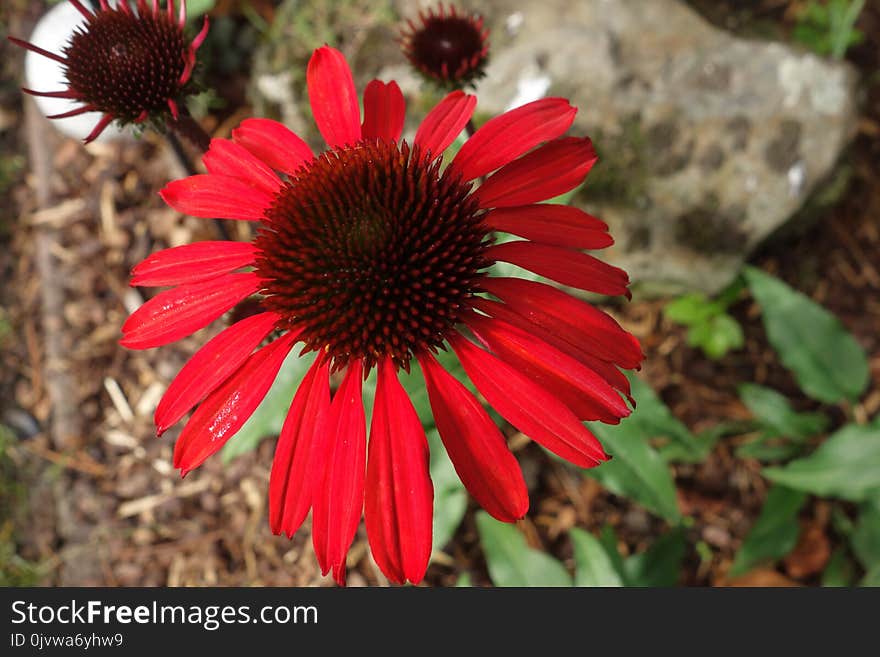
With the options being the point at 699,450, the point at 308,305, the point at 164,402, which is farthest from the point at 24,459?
the point at 699,450

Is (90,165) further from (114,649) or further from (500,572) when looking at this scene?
(500,572)

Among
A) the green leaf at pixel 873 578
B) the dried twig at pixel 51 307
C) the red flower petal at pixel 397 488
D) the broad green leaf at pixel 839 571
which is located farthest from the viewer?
the dried twig at pixel 51 307

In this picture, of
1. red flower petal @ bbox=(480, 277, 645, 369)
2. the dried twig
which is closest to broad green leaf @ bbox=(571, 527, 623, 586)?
red flower petal @ bbox=(480, 277, 645, 369)

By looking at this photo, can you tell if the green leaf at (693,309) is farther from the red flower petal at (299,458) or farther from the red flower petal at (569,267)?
the red flower petal at (299,458)

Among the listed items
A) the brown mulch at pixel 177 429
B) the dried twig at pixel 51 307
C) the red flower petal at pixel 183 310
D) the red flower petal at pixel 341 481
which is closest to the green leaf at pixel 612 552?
the brown mulch at pixel 177 429

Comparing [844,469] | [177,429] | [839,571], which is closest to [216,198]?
[177,429]

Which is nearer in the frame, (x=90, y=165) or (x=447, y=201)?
(x=447, y=201)

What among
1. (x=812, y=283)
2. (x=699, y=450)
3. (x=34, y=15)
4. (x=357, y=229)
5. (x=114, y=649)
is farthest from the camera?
(x=34, y=15)
